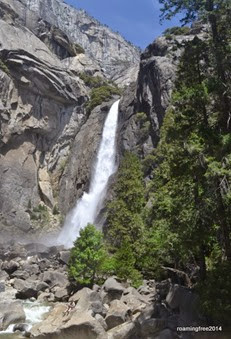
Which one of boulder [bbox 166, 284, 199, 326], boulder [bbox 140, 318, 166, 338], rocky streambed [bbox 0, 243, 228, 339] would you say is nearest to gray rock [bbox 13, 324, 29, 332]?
rocky streambed [bbox 0, 243, 228, 339]

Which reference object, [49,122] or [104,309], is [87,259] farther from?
[49,122]

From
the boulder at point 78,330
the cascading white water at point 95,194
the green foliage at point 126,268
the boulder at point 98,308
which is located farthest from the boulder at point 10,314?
the cascading white water at point 95,194

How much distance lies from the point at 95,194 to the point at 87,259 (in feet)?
91.1

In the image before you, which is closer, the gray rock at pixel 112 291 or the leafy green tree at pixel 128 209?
the gray rock at pixel 112 291

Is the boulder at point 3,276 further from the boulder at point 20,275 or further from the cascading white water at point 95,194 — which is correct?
the cascading white water at point 95,194

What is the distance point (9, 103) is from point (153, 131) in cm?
2212

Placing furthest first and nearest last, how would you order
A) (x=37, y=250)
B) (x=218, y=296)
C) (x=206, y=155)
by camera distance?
(x=37, y=250)
(x=206, y=155)
(x=218, y=296)

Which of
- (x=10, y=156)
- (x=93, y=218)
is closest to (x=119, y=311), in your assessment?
(x=93, y=218)

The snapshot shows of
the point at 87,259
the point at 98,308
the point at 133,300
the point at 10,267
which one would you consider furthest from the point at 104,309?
the point at 10,267

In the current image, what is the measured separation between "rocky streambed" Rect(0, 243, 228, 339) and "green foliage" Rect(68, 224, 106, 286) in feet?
3.63

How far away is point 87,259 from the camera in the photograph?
2377cm

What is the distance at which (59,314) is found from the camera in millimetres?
17391

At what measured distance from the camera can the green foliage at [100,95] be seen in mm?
63469

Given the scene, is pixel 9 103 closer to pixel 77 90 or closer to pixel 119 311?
pixel 77 90
